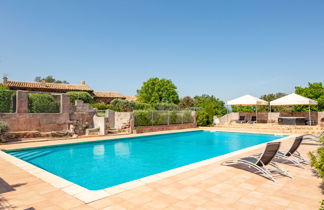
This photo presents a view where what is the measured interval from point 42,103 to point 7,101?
177cm

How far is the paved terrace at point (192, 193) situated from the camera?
10.8 feet

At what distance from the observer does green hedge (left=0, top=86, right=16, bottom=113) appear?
11.5 metres

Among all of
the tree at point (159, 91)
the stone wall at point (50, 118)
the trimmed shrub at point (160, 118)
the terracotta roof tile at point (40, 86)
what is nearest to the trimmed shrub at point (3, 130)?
the stone wall at point (50, 118)

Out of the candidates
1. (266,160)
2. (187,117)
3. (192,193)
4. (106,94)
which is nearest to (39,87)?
(106,94)

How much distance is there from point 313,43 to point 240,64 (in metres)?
8.27

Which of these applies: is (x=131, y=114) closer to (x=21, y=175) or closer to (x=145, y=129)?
(x=145, y=129)

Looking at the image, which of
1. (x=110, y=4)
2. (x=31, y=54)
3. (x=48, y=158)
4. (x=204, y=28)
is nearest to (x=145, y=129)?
(x=48, y=158)

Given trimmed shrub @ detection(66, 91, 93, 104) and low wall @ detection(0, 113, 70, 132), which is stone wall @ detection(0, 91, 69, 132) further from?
trimmed shrub @ detection(66, 91, 93, 104)

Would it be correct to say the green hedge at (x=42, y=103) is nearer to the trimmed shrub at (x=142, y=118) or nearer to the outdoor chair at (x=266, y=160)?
the trimmed shrub at (x=142, y=118)

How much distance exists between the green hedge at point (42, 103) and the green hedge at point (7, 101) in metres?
0.79

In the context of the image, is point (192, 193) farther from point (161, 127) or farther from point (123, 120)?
point (161, 127)

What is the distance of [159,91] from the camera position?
141 ft

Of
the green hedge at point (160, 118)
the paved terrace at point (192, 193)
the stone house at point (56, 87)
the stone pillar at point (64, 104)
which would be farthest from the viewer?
the stone house at point (56, 87)

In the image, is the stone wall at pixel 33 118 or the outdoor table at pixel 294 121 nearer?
the stone wall at pixel 33 118
